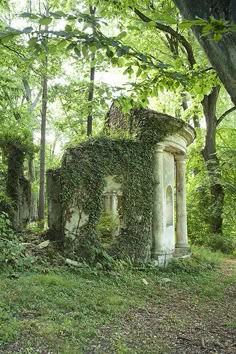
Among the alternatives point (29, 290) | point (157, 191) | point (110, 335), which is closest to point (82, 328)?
point (110, 335)

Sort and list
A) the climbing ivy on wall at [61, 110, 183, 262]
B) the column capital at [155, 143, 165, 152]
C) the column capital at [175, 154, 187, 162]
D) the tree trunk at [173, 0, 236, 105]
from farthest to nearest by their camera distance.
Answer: the column capital at [175, 154, 187, 162], the column capital at [155, 143, 165, 152], the climbing ivy on wall at [61, 110, 183, 262], the tree trunk at [173, 0, 236, 105]

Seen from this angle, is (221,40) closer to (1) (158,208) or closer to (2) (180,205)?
(1) (158,208)

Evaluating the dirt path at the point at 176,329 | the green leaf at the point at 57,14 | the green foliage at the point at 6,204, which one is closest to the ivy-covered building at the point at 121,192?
the green foliage at the point at 6,204

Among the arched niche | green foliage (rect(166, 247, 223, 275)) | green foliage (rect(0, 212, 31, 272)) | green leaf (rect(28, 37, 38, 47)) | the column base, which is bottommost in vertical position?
green foliage (rect(166, 247, 223, 275))

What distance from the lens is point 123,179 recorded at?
10.8 metres

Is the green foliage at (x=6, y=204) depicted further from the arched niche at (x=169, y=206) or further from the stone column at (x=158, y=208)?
the arched niche at (x=169, y=206)

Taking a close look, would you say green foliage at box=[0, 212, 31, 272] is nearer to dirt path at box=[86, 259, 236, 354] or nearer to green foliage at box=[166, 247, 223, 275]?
dirt path at box=[86, 259, 236, 354]

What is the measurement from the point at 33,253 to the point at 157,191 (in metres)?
4.01

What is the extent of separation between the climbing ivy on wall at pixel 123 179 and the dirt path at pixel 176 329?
7.91ft

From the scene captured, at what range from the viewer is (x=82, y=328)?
536 cm

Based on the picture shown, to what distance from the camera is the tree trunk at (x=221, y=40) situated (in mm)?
2271

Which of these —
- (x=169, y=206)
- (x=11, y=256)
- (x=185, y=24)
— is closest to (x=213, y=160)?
(x=169, y=206)

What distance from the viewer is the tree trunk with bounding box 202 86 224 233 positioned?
1819 centimetres

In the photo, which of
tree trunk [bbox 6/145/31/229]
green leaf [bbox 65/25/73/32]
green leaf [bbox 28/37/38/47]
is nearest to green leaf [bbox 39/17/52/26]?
green leaf [bbox 65/25/73/32]
